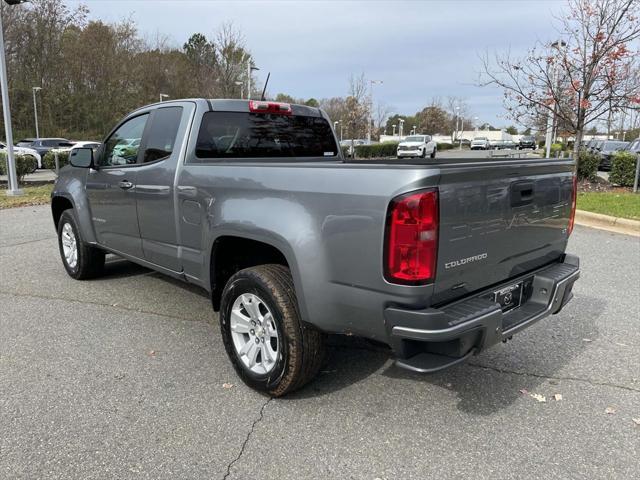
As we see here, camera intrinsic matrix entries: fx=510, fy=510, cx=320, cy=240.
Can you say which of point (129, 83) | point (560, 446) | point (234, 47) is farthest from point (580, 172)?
point (129, 83)

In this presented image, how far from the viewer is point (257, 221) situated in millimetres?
3000

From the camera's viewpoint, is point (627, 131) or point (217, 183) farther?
point (627, 131)

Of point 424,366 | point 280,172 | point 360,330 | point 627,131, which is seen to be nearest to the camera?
point 424,366

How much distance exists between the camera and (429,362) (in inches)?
98.7

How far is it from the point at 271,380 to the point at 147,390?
33.2 inches

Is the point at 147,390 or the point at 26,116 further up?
the point at 26,116

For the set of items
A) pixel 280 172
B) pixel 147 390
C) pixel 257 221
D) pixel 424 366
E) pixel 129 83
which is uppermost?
pixel 129 83

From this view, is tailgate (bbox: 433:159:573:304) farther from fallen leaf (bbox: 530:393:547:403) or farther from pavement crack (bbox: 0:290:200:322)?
pavement crack (bbox: 0:290:200:322)

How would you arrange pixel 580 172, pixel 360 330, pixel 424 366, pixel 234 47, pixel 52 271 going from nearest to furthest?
pixel 424 366 < pixel 360 330 < pixel 52 271 < pixel 580 172 < pixel 234 47

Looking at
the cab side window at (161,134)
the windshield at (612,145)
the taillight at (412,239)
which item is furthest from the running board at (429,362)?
the windshield at (612,145)

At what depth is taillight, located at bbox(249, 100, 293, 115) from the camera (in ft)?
13.4

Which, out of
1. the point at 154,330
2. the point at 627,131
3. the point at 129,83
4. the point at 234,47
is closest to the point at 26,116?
the point at 129,83

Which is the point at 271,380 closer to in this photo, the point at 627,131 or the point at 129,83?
the point at 129,83

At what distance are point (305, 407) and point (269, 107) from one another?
7.83 ft
